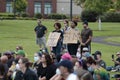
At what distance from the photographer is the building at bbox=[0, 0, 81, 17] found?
10212 centimetres

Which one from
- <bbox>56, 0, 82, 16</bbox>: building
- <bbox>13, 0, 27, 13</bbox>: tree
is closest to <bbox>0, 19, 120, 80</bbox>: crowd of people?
<bbox>13, 0, 27, 13</bbox>: tree

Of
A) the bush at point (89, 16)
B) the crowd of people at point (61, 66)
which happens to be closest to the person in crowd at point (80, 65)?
the crowd of people at point (61, 66)

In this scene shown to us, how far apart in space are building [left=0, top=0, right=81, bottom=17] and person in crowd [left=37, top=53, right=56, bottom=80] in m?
89.6

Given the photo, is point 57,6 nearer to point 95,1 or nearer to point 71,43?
point 95,1

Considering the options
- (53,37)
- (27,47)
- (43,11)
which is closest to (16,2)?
(43,11)

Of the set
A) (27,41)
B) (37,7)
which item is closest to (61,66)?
(27,41)

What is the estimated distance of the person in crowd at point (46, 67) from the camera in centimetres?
1215

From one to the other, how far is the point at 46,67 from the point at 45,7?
91.6 meters

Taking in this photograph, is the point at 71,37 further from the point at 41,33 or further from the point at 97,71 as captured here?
the point at 97,71

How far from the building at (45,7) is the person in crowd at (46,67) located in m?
89.6

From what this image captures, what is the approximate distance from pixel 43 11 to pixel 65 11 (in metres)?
4.82

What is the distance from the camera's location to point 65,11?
338 feet

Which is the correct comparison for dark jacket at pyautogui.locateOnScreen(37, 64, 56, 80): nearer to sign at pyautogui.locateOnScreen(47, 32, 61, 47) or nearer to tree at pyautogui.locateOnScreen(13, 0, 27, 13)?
sign at pyautogui.locateOnScreen(47, 32, 61, 47)

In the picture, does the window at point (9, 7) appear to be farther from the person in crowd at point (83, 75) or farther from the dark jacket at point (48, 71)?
the person in crowd at point (83, 75)
